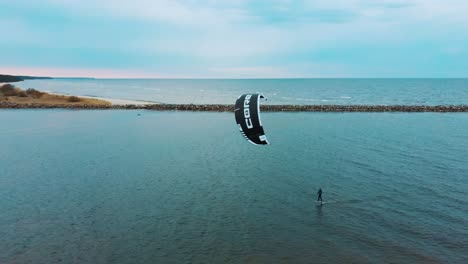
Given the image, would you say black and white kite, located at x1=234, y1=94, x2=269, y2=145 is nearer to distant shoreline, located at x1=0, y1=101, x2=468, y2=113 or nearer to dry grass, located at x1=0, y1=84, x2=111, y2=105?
distant shoreline, located at x1=0, y1=101, x2=468, y2=113

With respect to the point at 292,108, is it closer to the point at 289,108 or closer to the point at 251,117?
the point at 289,108

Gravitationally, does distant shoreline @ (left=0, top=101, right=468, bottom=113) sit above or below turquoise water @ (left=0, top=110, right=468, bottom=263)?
above

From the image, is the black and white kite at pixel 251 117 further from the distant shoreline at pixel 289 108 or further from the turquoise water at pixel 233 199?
the distant shoreline at pixel 289 108

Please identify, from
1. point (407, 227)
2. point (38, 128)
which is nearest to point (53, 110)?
point (38, 128)

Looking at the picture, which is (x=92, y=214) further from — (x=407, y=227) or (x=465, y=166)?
(x=465, y=166)

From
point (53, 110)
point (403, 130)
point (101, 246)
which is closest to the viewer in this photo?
point (101, 246)

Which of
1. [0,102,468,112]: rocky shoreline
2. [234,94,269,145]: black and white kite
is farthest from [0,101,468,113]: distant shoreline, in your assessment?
[234,94,269,145]: black and white kite

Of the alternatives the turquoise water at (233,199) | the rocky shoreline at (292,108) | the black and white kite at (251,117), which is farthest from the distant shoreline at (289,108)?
the black and white kite at (251,117)
